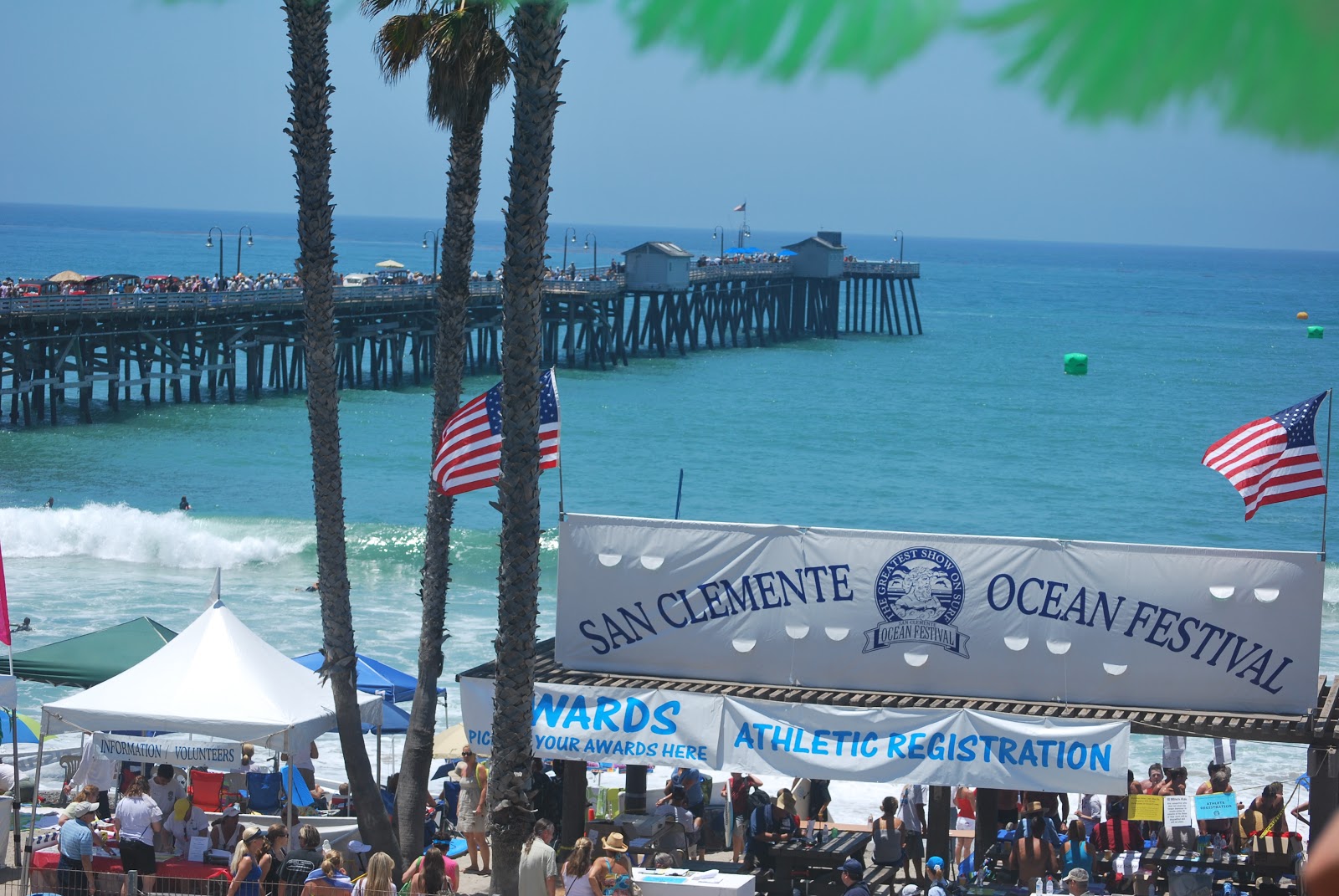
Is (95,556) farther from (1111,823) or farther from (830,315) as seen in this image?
(830,315)

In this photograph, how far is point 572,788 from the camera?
11.4 metres

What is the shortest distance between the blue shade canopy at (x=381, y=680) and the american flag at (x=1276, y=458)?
25.5 feet

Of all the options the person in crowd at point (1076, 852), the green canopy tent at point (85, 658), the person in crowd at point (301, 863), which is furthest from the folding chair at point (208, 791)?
the person in crowd at point (1076, 852)

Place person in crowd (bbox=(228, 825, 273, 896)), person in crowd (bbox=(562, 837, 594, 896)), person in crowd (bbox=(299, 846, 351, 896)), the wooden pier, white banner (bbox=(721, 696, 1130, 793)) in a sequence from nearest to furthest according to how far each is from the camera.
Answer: person in crowd (bbox=(562, 837, 594, 896)) < person in crowd (bbox=(299, 846, 351, 896)) < white banner (bbox=(721, 696, 1130, 793)) < person in crowd (bbox=(228, 825, 273, 896)) < the wooden pier

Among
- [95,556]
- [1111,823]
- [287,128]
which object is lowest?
[95,556]

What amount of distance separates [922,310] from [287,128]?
5054 inches

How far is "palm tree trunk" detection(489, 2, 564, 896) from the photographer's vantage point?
8742mm

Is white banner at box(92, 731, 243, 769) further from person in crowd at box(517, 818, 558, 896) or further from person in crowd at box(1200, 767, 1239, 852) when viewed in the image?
person in crowd at box(1200, 767, 1239, 852)

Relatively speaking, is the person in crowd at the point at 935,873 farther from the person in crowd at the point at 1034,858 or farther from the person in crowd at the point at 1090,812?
the person in crowd at the point at 1090,812

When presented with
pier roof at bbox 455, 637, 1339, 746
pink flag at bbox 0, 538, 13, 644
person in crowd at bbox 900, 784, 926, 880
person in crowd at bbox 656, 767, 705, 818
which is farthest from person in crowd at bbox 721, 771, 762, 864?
pink flag at bbox 0, 538, 13, 644

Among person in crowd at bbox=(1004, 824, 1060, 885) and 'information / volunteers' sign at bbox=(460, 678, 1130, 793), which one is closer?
'information / volunteers' sign at bbox=(460, 678, 1130, 793)

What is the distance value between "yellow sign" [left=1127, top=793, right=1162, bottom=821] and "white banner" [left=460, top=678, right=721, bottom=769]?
346cm

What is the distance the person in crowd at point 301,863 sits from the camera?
10.1 m

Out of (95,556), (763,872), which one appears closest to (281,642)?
(95,556)
